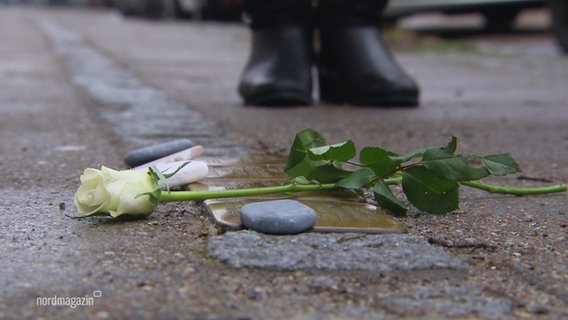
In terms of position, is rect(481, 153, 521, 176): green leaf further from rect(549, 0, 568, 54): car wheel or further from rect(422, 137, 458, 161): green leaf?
rect(549, 0, 568, 54): car wheel

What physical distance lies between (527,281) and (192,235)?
413 mm

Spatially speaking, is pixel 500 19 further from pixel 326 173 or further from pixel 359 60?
pixel 326 173

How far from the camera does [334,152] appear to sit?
1123mm

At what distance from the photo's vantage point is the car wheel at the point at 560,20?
462 centimetres

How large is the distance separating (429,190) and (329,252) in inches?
9.2

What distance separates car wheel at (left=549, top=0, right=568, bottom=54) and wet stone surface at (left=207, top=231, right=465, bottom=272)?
395cm

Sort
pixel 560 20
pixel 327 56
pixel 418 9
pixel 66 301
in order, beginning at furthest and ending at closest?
pixel 418 9 < pixel 560 20 < pixel 327 56 < pixel 66 301

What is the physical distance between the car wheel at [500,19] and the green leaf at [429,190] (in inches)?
266

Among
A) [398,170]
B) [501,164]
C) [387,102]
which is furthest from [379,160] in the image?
[387,102]

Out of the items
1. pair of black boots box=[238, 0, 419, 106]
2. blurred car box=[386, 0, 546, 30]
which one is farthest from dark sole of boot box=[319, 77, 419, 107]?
blurred car box=[386, 0, 546, 30]

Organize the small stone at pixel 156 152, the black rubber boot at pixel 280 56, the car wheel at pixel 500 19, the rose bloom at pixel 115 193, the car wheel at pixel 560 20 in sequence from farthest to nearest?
A: the car wheel at pixel 500 19 < the car wheel at pixel 560 20 < the black rubber boot at pixel 280 56 < the small stone at pixel 156 152 < the rose bloom at pixel 115 193

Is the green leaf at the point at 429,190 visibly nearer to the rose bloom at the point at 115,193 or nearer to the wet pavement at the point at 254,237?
the wet pavement at the point at 254,237

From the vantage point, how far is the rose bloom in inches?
41.1

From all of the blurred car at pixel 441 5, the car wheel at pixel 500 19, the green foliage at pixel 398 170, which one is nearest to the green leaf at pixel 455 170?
the green foliage at pixel 398 170
